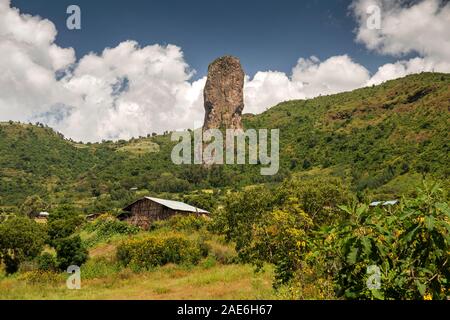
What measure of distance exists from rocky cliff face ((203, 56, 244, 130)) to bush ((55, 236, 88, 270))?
346 feet

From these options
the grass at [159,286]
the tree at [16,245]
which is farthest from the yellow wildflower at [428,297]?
the tree at [16,245]

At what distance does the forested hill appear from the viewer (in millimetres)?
76250

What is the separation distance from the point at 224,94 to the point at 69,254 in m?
115

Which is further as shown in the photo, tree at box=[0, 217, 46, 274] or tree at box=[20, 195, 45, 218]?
tree at box=[20, 195, 45, 218]

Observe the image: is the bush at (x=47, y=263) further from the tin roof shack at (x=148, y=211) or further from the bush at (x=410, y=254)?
the bush at (x=410, y=254)

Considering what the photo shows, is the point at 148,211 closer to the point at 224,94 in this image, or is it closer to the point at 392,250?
the point at 392,250

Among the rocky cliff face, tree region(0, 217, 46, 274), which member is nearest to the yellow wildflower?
tree region(0, 217, 46, 274)

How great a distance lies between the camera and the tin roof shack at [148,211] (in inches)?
1773

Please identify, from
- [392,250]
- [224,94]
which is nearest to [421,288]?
[392,250]

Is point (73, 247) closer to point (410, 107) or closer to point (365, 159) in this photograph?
point (365, 159)

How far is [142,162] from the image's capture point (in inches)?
5197

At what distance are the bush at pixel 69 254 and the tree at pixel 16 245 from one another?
4071mm

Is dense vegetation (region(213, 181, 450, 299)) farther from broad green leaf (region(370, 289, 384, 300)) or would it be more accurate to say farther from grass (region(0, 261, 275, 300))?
grass (region(0, 261, 275, 300))
